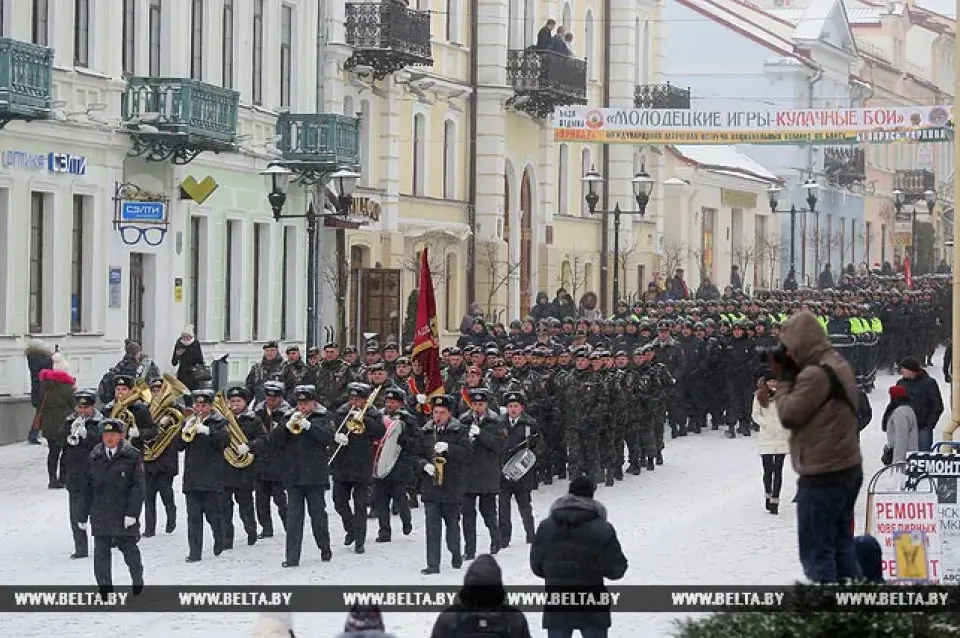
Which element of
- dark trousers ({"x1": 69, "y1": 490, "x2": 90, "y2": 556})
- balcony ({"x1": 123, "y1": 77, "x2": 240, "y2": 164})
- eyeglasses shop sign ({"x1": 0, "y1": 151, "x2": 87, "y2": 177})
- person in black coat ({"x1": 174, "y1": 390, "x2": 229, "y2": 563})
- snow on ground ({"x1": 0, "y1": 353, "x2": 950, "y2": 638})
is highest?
balcony ({"x1": 123, "y1": 77, "x2": 240, "y2": 164})

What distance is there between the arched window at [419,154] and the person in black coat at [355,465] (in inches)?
1053

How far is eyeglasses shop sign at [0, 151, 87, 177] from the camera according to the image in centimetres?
3209

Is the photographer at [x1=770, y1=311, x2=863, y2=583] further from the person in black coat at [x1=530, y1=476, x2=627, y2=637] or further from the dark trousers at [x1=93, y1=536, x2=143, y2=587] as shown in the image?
the dark trousers at [x1=93, y1=536, x2=143, y2=587]

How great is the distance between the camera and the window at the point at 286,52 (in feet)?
141

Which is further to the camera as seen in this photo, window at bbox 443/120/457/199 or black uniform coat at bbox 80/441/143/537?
window at bbox 443/120/457/199

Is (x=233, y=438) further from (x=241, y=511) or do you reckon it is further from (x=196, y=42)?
(x=196, y=42)

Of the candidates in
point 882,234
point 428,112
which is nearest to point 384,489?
point 428,112

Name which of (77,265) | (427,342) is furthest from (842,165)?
(427,342)

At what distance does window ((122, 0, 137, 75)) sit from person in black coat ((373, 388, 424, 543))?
14.7 metres

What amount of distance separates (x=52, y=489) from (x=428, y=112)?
2476 centimetres

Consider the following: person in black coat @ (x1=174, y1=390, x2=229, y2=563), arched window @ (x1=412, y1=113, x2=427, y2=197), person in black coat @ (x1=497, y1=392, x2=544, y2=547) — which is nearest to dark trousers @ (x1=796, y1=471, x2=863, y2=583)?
person in black coat @ (x1=174, y1=390, x2=229, y2=563)

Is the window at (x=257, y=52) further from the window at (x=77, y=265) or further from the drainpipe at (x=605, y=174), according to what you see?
the drainpipe at (x=605, y=174)

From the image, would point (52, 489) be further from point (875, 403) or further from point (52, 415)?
point (875, 403)

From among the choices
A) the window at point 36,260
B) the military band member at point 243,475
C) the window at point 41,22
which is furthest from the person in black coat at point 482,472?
the window at point 41,22
